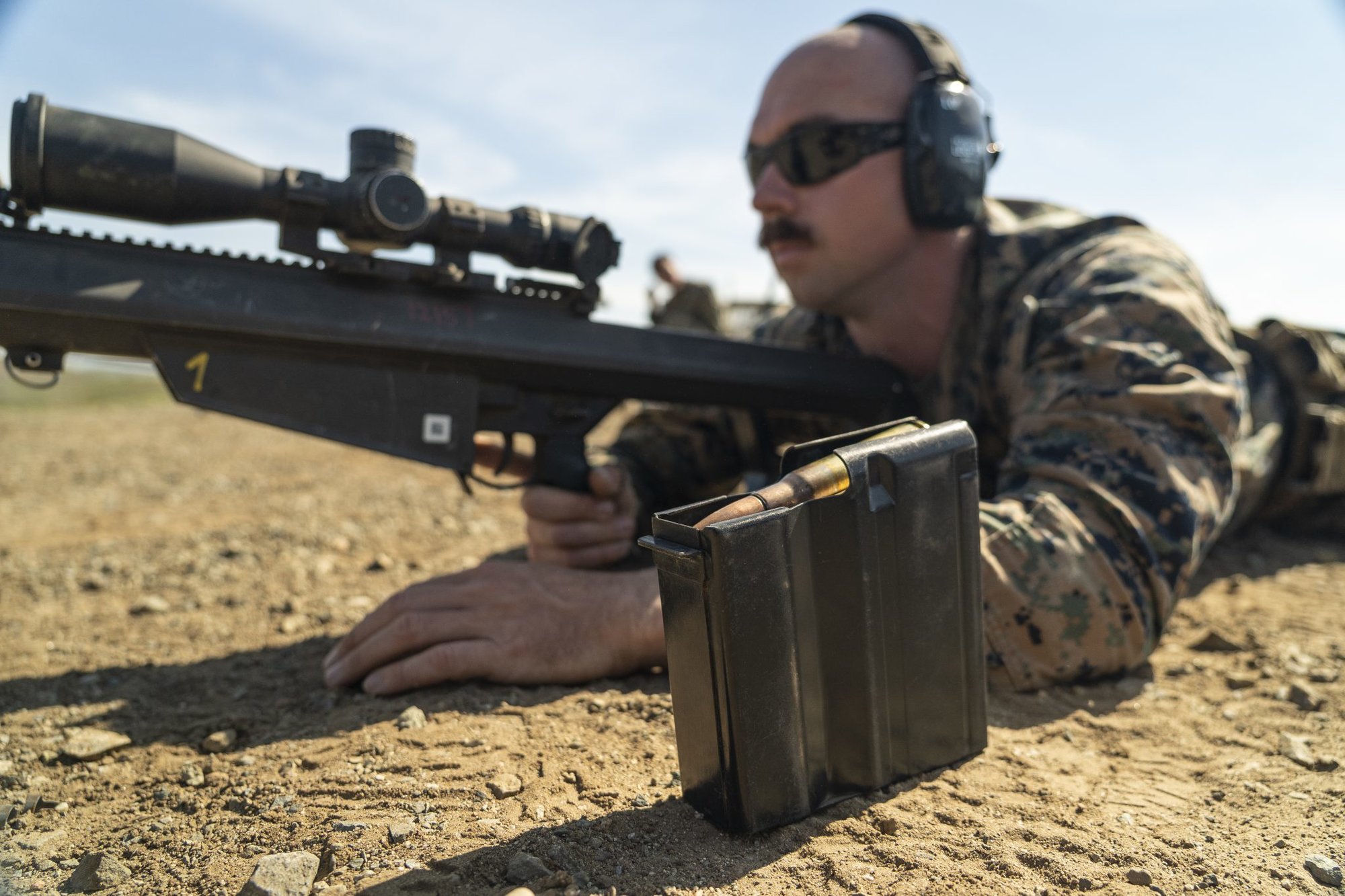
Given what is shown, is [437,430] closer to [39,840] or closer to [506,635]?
[506,635]

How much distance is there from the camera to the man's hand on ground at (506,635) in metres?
Result: 2.17

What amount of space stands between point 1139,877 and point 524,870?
1006mm

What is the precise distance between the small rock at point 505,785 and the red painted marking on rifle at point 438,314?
136 centimetres

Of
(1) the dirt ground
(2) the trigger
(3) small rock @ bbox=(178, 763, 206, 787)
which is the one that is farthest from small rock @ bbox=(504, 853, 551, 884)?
(2) the trigger

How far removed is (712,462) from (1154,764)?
239cm

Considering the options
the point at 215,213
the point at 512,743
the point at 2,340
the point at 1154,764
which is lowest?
the point at 1154,764

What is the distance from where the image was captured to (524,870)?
1.37 m

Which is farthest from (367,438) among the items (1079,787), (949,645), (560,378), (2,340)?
(1079,787)

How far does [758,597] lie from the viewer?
4.76 feet

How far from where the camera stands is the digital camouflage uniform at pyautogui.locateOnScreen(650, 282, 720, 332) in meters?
8.61

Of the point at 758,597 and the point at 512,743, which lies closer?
the point at 758,597

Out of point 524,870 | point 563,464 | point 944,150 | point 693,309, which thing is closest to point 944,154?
point 944,150

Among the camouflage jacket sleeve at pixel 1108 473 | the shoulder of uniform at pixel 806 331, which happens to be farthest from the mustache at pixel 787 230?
the camouflage jacket sleeve at pixel 1108 473

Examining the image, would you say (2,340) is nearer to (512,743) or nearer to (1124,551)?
(512,743)
